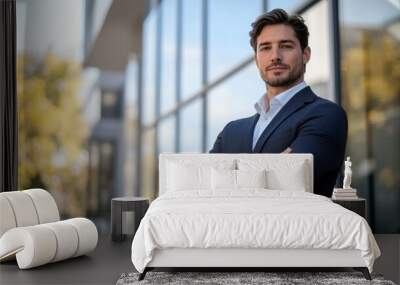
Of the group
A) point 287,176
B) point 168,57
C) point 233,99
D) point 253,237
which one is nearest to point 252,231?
point 253,237

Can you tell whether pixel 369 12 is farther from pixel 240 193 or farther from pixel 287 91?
pixel 240 193

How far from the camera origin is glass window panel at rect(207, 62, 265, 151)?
564 centimetres

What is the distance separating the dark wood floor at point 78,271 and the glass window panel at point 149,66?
1897 millimetres

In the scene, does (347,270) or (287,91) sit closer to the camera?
(347,270)

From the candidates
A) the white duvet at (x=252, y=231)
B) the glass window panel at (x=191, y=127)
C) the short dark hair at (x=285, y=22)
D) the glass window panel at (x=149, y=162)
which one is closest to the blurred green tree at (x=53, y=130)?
the glass window panel at (x=149, y=162)

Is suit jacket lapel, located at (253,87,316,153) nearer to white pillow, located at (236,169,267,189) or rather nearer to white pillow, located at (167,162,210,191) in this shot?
white pillow, located at (236,169,267,189)

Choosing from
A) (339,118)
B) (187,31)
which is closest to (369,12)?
(339,118)

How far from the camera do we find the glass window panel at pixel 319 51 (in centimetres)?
550

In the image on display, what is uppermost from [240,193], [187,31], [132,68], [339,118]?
[187,31]

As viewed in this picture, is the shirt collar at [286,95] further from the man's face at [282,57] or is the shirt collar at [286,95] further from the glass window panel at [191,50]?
the glass window panel at [191,50]

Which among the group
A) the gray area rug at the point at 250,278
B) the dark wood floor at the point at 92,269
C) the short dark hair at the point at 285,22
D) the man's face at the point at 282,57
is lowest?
the dark wood floor at the point at 92,269

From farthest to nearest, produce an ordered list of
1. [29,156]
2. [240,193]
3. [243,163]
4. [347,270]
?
1. [29,156]
2. [243,163]
3. [240,193]
4. [347,270]

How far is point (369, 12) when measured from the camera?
5402 mm

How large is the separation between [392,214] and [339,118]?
1175 millimetres
